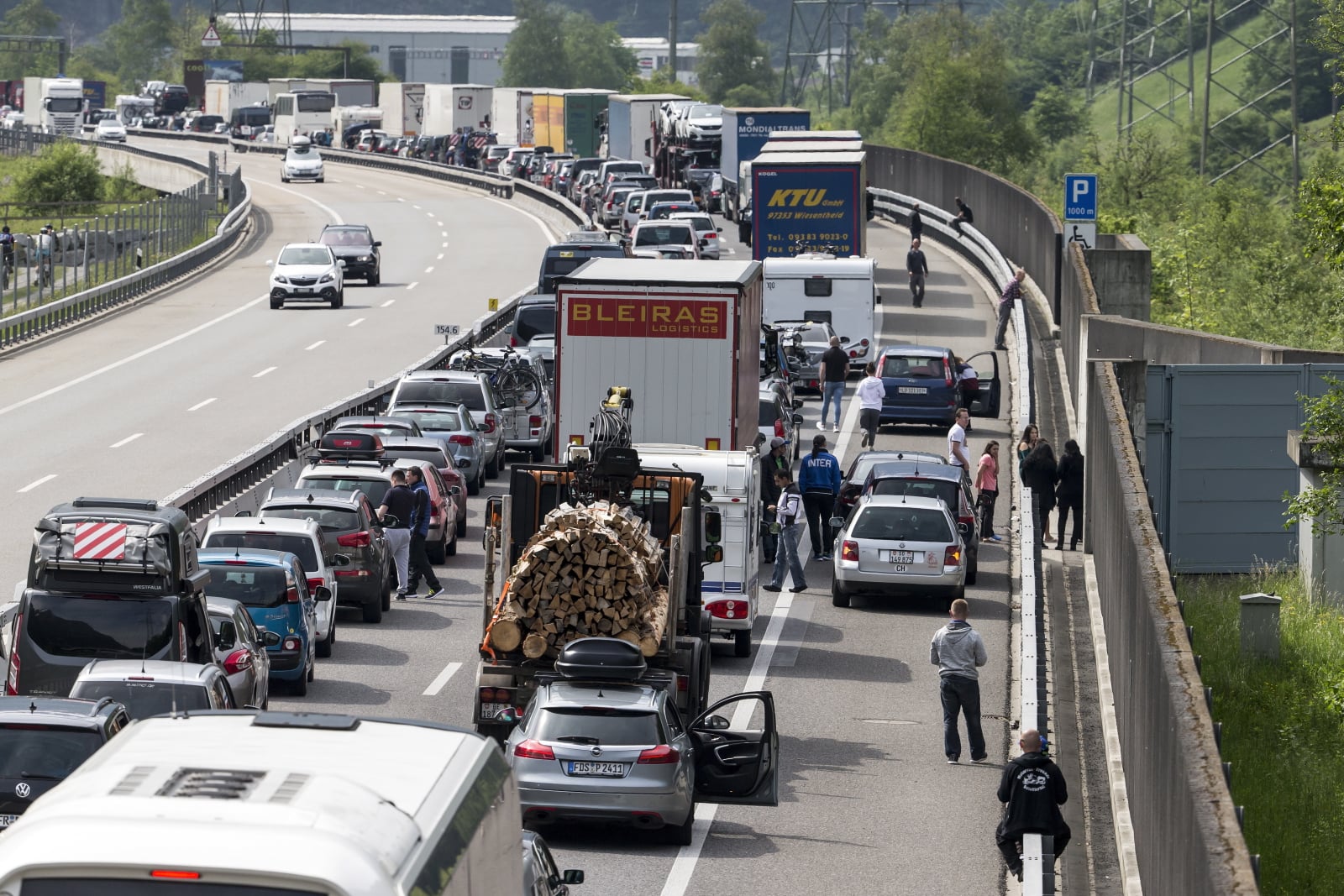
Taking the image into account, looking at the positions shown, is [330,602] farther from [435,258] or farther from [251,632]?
[435,258]

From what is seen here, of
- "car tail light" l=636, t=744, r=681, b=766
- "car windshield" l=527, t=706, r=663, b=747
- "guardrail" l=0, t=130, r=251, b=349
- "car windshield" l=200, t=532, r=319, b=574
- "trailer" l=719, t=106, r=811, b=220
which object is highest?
"trailer" l=719, t=106, r=811, b=220

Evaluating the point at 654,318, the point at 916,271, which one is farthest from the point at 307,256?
the point at 654,318

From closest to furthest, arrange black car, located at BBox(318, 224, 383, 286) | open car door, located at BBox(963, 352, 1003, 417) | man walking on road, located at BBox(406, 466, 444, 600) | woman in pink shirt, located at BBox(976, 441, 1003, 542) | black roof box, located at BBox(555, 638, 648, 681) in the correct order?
black roof box, located at BBox(555, 638, 648, 681), man walking on road, located at BBox(406, 466, 444, 600), woman in pink shirt, located at BBox(976, 441, 1003, 542), open car door, located at BBox(963, 352, 1003, 417), black car, located at BBox(318, 224, 383, 286)

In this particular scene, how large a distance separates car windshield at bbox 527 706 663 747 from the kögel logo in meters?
9.58

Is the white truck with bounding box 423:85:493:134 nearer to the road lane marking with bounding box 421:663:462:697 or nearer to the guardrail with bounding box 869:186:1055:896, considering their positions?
the guardrail with bounding box 869:186:1055:896

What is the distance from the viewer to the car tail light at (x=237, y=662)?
1752cm

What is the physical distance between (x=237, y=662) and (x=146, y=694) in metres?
2.63

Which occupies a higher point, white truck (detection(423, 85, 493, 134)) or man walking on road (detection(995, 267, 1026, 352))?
white truck (detection(423, 85, 493, 134))

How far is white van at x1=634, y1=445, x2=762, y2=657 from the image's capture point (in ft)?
71.7

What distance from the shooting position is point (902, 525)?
985 inches

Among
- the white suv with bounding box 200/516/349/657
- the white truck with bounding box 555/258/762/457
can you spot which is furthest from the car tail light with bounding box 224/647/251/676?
the white truck with bounding box 555/258/762/457

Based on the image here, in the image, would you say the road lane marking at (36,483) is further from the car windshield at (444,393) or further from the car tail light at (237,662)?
the car tail light at (237,662)

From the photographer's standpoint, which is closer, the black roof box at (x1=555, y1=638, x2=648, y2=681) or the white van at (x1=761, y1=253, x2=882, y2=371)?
the black roof box at (x1=555, y1=638, x2=648, y2=681)

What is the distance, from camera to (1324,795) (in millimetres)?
16875
